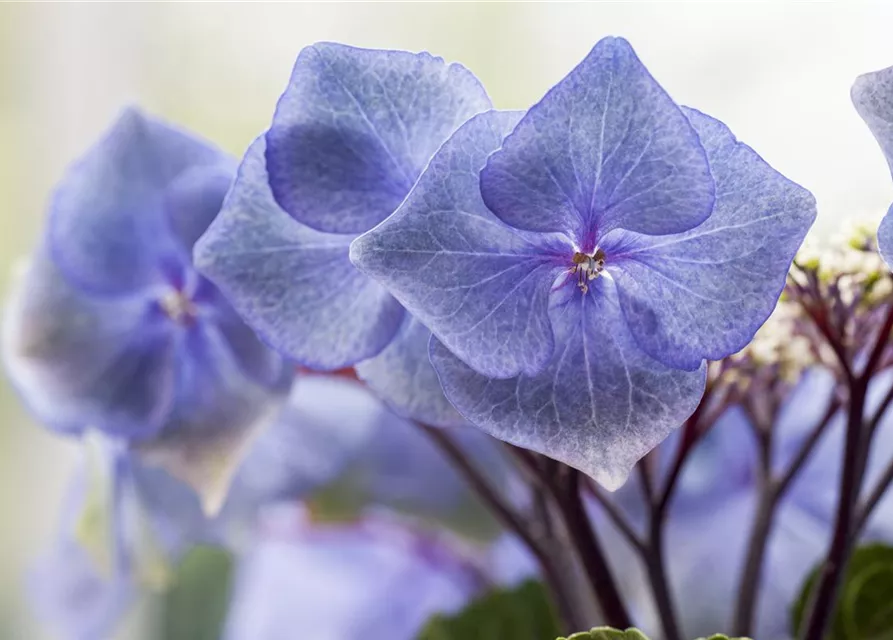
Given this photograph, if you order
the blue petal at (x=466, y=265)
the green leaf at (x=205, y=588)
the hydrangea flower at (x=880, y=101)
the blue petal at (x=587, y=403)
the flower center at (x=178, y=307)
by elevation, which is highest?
the hydrangea flower at (x=880, y=101)

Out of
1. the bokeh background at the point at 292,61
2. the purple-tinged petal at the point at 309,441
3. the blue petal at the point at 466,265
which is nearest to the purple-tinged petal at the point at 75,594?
the purple-tinged petal at the point at 309,441

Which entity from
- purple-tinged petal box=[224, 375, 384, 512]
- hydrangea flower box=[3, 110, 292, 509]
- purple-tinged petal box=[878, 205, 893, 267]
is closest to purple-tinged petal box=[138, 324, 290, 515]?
hydrangea flower box=[3, 110, 292, 509]

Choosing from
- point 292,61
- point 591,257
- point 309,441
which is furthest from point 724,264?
point 292,61

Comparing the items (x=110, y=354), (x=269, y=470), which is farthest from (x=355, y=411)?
(x=110, y=354)

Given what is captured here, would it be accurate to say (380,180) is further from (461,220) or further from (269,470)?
(269,470)

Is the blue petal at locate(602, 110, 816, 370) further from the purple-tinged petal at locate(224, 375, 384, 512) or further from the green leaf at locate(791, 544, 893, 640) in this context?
the purple-tinged petal at locate(224, 375, 384, 512)

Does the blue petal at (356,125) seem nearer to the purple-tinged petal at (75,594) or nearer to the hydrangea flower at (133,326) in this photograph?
the hydrangea flower at (133,326)
